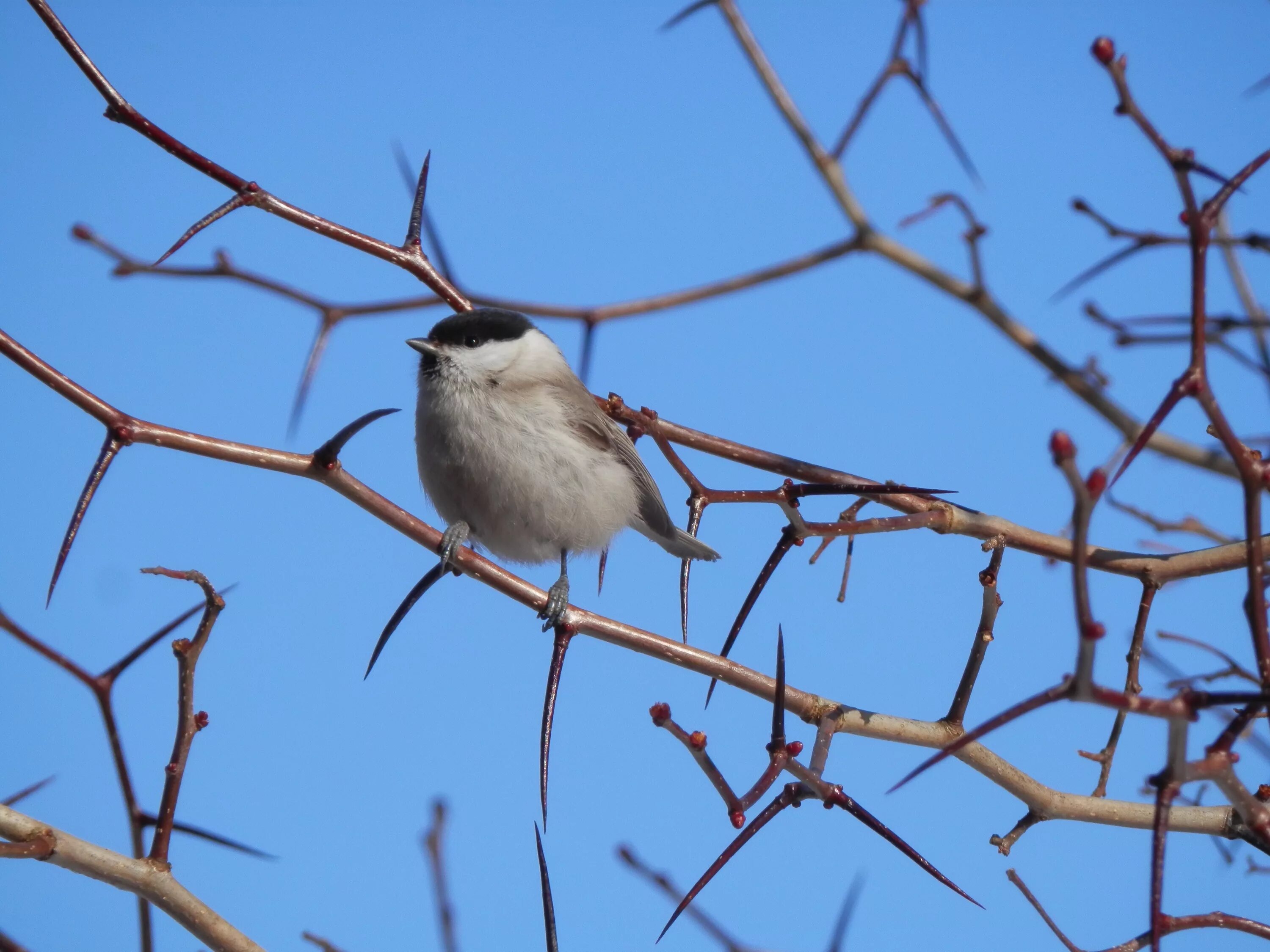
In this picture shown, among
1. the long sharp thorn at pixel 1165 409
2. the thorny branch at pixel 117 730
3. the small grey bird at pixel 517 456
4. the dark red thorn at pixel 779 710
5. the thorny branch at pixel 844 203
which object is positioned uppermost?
the small grey bird at pixel 517 456

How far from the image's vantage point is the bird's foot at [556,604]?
173 centimetres

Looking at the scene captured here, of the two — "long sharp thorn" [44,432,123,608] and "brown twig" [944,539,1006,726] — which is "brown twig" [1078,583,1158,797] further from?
"long sharp thorn" [44,432,123,608]

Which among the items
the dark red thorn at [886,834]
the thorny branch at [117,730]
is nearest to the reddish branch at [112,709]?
the thorny branch at [117,730]

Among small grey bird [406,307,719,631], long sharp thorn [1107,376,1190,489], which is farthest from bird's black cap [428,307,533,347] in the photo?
long sharp thorn [1107,376,1190,489]

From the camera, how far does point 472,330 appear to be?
334cm

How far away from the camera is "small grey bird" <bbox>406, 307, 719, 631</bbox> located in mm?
3059

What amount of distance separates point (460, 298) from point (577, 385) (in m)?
1.34

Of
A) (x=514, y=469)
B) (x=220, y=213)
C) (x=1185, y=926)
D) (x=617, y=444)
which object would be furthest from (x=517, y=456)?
(x=1185, y=926)

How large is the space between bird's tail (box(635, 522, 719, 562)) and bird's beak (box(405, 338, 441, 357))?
0.89 meters

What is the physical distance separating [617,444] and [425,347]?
0.70 metres

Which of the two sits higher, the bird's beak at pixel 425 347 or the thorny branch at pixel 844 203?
the bird's beak at pixel 425 347

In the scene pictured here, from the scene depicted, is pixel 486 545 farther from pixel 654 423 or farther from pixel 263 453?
pixel 263 453

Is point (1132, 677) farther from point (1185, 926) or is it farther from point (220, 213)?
point (220, 213)

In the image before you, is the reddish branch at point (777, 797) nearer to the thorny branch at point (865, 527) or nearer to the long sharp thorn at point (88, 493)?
the thorny branch at point (865, 527)
